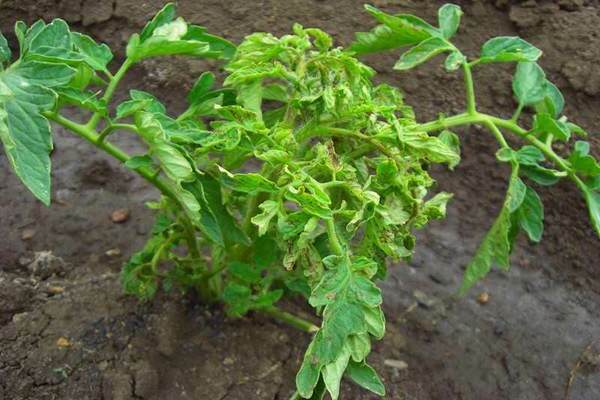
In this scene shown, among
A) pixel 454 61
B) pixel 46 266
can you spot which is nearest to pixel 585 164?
pixel 454 61

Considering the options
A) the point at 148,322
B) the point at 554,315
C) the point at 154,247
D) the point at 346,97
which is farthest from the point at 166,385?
the point at 554,315

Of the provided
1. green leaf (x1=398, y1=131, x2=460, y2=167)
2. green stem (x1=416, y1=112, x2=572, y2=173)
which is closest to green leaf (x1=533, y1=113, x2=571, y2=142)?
green stem (x1=416, y1=112, x2=572, y2=173)

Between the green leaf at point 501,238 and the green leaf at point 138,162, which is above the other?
the green leaf at point 138,162

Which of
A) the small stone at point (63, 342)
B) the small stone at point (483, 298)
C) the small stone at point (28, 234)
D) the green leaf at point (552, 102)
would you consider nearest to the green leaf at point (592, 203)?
the green leaf at point (552, 102)

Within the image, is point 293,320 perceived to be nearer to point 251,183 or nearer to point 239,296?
point 239,296

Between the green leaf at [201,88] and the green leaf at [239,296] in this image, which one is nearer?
the green leaf at [201,88]

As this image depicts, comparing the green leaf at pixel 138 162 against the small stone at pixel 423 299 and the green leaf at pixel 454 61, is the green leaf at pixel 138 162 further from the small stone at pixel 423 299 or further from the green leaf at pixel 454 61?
the small stone at pixel 423 299

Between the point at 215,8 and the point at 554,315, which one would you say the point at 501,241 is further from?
the point at 215,8
